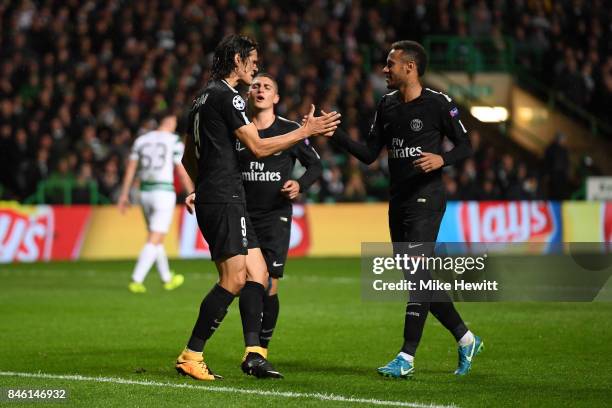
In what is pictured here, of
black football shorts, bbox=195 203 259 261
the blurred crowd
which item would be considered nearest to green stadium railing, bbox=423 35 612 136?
the blurred crowd

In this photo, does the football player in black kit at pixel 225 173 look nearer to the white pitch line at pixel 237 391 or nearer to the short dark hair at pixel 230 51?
the short dark hair at pixel 230 51

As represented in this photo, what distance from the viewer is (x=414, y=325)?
8523mm

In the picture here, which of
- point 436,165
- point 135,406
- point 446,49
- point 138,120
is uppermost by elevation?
point 446,49

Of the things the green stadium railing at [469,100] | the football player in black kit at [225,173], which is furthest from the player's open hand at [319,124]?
the green stadium railing at [469,100]

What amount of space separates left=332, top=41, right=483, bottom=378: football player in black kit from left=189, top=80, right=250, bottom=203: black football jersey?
2.93 ft

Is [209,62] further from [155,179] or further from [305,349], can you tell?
[305,349]

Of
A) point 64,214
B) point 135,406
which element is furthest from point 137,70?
point 135,406

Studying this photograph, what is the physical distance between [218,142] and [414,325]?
6.29 feet

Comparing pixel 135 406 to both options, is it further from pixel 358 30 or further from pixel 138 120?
pixel 358 30

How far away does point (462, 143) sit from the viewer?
8703 mm

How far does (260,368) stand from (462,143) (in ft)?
7.22

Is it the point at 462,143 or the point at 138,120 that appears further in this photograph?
the point at 138,120

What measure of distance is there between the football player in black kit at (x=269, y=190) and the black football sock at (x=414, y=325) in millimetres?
1147

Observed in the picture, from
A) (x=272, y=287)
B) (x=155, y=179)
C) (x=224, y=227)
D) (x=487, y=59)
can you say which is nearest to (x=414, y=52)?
(x=224, y=227)
